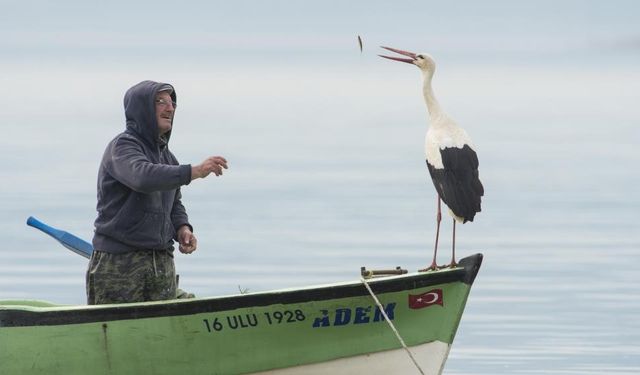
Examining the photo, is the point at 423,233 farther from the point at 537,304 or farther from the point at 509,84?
the point at 509,84

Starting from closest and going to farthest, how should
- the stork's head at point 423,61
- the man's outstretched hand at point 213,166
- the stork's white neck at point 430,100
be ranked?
the man's outstretched hand at point 213,166 < the stork's white neck at point 430,100 < the stork's head at point 423,61

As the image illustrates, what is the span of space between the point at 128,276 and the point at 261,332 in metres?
0.77

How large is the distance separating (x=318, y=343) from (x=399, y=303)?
1.58 ft

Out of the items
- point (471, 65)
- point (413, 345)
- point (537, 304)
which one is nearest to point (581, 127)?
point (537, 304)

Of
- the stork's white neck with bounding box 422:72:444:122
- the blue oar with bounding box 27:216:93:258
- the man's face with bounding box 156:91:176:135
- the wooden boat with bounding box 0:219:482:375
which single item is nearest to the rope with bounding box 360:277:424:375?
the wooden boat with bounding box 0:219:482:375

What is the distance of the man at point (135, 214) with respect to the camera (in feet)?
42.3

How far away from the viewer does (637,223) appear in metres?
28.6

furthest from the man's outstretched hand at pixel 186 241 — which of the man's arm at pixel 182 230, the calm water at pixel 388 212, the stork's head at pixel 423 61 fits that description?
the calm water at pixel 388 212

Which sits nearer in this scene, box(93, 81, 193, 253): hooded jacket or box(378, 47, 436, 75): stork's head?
box(93, 81, 193, 253): hooded jacket

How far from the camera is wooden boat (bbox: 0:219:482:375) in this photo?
12906mm

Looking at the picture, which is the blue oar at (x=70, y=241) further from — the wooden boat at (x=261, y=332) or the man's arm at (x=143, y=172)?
the man's arm at (x=143, y=172)

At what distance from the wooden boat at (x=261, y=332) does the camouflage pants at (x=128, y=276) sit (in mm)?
176

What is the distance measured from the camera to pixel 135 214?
1291 cm

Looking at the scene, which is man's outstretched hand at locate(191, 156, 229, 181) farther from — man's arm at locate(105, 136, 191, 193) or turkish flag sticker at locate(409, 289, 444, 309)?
turkish flag sticker at locate(409, 289, 444, 309)
